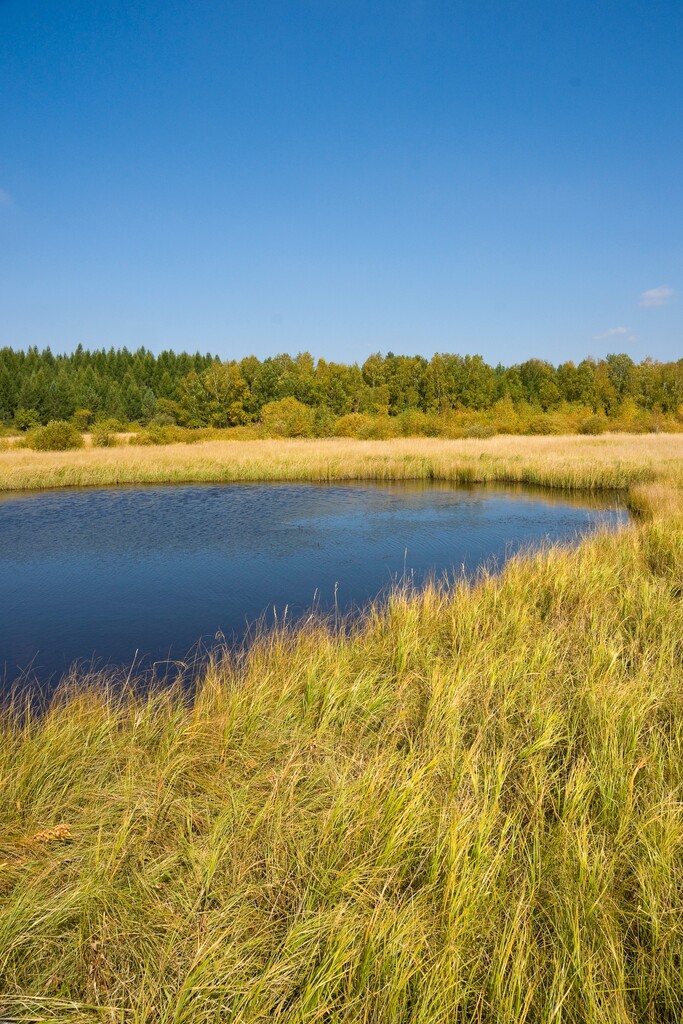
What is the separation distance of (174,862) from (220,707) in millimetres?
1566

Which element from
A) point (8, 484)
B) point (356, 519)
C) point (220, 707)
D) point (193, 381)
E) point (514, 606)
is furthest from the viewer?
point (193, 381)

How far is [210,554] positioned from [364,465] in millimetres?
13305

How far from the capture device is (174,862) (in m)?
2.49

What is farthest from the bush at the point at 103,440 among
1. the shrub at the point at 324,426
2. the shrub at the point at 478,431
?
the shrub at the point at 478,431

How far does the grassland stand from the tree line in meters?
45.6

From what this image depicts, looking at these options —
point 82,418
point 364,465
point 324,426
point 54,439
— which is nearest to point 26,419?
point 82,418

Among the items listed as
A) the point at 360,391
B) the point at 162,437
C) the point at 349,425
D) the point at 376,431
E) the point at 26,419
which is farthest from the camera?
the point at 360,391

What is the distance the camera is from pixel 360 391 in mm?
57094

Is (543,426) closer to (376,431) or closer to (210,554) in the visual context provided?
(376,431)

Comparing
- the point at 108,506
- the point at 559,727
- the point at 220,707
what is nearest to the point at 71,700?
the point at 220,707

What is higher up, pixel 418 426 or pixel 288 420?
pixel 288 420

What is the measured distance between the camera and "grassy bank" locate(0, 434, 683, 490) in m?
20.1

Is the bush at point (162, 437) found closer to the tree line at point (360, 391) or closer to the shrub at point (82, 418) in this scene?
the tree line at point (360, 391)

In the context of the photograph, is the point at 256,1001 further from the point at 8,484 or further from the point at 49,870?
the point at 8,484
